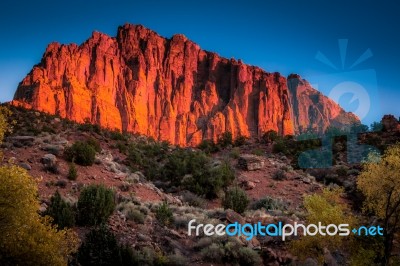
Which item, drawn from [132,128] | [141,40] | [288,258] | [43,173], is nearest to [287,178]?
[288,258]

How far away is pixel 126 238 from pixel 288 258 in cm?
577

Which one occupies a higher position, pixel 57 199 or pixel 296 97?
pixel 296 97

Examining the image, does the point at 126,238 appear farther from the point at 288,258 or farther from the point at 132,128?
the point at 132,128

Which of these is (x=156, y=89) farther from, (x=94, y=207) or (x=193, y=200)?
(x=94, y=207)

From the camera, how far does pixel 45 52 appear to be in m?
98.4

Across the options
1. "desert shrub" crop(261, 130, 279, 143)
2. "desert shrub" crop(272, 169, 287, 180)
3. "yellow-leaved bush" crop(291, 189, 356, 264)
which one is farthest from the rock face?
"yellow-leaved bush" crop(291, 189, 356, 264)

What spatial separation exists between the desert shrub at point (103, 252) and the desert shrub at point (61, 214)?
1.64m

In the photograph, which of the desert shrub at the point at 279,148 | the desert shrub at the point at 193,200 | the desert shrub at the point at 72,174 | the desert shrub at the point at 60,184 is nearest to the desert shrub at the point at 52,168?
the desert shrub at the point at 72,174

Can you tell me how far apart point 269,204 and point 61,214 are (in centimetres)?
1249

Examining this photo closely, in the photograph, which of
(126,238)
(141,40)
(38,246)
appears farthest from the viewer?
(141,40)

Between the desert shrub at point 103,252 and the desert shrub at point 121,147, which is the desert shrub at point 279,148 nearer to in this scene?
the desert shrub at point 121,147

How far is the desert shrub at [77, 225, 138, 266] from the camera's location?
10.6 meters

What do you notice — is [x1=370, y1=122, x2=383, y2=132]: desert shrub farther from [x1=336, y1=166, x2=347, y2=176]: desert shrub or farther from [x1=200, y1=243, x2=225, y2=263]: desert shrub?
[x1=200, y1=243, x2=225, y2=263]: desert shrub

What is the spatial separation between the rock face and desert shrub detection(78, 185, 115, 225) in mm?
75336
